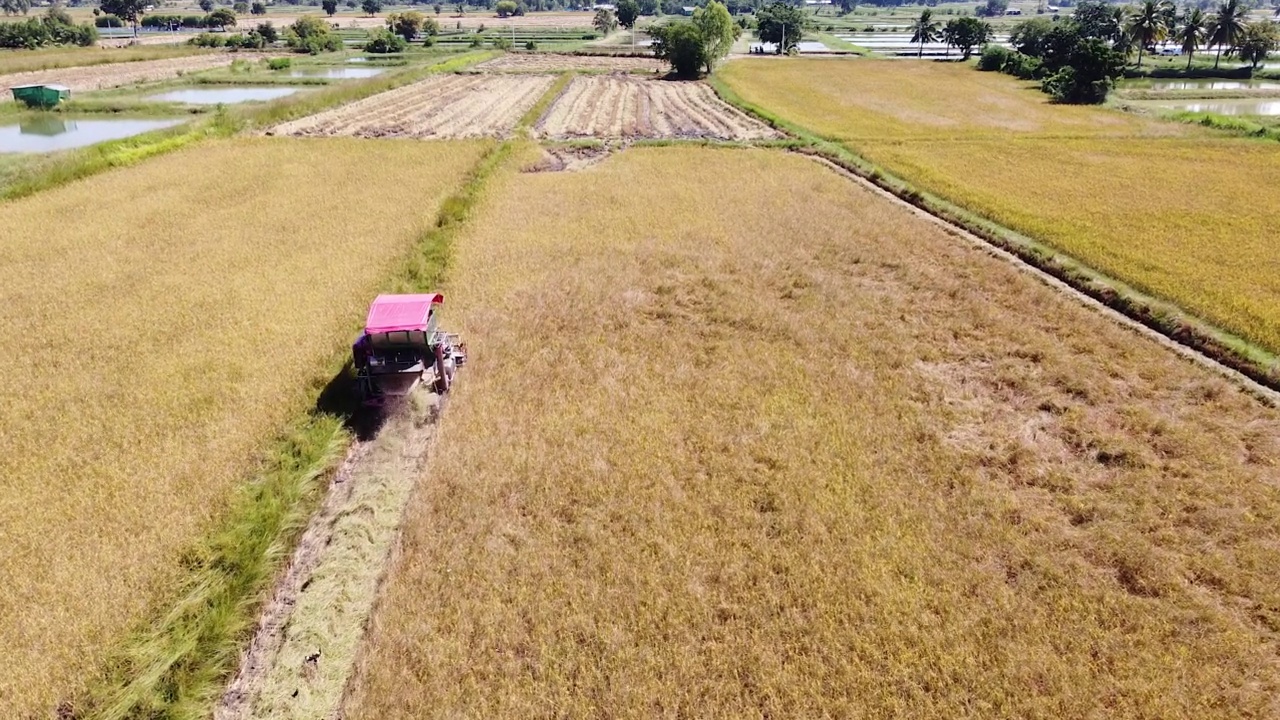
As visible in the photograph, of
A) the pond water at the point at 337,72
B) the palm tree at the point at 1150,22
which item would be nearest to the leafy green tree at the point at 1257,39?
the palm tree at the point at 1150,22

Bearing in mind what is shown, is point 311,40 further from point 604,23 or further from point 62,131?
point 62,131

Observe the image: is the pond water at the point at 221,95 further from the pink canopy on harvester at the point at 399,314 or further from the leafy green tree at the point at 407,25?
the leafy green tree at the point at 407,25

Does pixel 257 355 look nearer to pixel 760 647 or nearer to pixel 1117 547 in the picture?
pixel 760 647

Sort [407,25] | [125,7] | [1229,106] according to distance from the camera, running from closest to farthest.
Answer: [1229,106]
[407,25]
[125,7]

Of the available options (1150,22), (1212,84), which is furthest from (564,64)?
(1212,84)

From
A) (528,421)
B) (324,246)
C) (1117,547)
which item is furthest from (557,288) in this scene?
(1117,547)

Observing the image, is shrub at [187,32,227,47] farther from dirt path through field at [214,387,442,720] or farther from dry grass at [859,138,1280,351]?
dirt path through field at [214,387,442,720]
